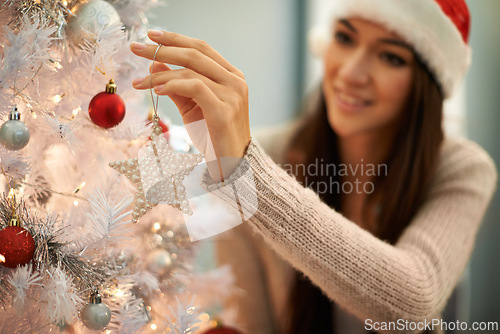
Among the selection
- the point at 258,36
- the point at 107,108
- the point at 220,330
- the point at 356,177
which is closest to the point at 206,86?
the point at 107,108

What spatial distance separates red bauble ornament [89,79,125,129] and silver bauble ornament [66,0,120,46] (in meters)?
0.07

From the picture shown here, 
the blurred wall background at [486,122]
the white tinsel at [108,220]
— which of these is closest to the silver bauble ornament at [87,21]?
the white tinsel at [108,220]

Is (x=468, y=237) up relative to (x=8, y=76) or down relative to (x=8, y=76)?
down

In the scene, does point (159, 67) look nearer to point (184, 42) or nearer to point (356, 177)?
point (184, 42)

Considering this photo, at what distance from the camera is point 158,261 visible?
0.60m

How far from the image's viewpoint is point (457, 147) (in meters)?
0.92

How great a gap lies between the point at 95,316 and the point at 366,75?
0.67m

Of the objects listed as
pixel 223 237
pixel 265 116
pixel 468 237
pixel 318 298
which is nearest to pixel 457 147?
pixel 468 237

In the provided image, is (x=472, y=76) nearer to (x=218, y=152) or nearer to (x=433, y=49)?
(x=433, y=49)

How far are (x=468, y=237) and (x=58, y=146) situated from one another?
30.8 inches

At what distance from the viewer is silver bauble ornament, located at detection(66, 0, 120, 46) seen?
482 millimetres

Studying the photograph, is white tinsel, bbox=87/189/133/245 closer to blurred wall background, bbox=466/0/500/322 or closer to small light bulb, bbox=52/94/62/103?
small light bulb, bbox=52/94/62/103

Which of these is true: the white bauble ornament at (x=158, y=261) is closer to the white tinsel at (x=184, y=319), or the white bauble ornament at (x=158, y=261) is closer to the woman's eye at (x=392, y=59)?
the white tinsel at (x=184, y=319)

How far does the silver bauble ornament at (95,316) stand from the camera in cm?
43
